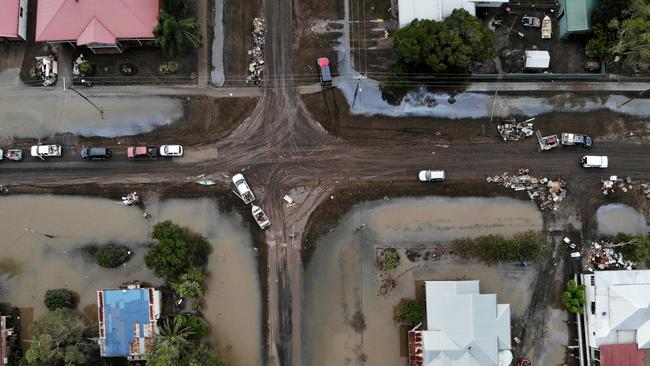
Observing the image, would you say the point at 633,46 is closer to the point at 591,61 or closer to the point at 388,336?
the point at 591,61

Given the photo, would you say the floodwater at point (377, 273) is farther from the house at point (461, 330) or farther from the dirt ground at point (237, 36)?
the dirt ground at point (237, 36)

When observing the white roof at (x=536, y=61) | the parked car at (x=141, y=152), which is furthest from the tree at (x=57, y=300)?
the white roof at (x=536, y=61)

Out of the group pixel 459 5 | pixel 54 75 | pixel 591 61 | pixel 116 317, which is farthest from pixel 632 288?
pixel 54 75

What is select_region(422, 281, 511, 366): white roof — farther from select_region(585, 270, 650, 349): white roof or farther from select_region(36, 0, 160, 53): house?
select_region(36, 0, 160, 53): house

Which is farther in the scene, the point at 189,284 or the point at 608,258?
the point at 608,258

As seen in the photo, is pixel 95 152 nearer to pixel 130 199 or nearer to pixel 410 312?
pixel 130 199

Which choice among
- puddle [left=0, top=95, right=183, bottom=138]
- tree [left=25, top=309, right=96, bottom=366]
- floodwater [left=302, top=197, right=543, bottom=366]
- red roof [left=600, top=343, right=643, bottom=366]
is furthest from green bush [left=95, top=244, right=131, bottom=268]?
red roof [left=600, top=343, right=643, bottom=366]

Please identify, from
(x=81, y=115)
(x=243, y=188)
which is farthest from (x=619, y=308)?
(x=81, y=115)
